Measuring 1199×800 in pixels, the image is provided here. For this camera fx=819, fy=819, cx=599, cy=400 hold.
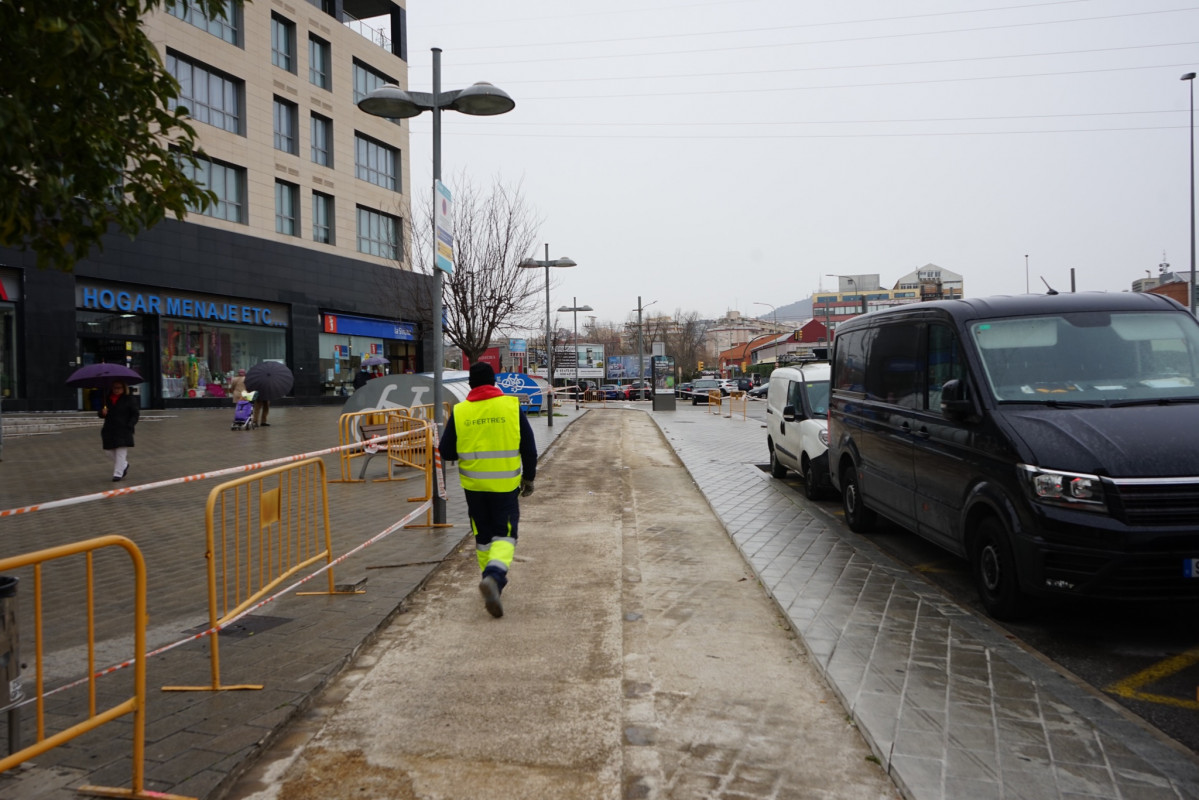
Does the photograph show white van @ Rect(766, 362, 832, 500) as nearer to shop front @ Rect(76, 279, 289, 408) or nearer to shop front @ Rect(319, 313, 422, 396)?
shop front @ Rect(76, 279, 289, 408)

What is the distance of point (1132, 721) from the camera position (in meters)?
3.71

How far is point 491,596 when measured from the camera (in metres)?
5.23

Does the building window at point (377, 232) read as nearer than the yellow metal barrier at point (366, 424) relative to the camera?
No

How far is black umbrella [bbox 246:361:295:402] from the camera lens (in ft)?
65.5

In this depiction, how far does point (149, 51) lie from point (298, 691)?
3617mm

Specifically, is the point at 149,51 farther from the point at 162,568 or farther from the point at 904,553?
the point at 904,553

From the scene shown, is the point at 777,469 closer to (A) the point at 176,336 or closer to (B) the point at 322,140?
(A) the point at 176,336

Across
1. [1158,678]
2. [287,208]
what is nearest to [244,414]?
[287,208]

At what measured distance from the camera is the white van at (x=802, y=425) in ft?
34.2

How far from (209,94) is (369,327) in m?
11.8

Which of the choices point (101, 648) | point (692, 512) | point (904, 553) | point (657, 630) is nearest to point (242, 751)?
point (101, 648)

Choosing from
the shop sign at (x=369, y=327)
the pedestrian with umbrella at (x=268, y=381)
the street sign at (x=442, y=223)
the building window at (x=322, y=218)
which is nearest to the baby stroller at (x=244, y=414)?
the pedestrian with umbrella at (x=268, y=381)

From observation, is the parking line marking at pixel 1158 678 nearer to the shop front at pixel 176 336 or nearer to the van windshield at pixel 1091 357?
the van windshield at pixel 1091 357

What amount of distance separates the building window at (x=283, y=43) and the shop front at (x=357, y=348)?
9.97 meters
